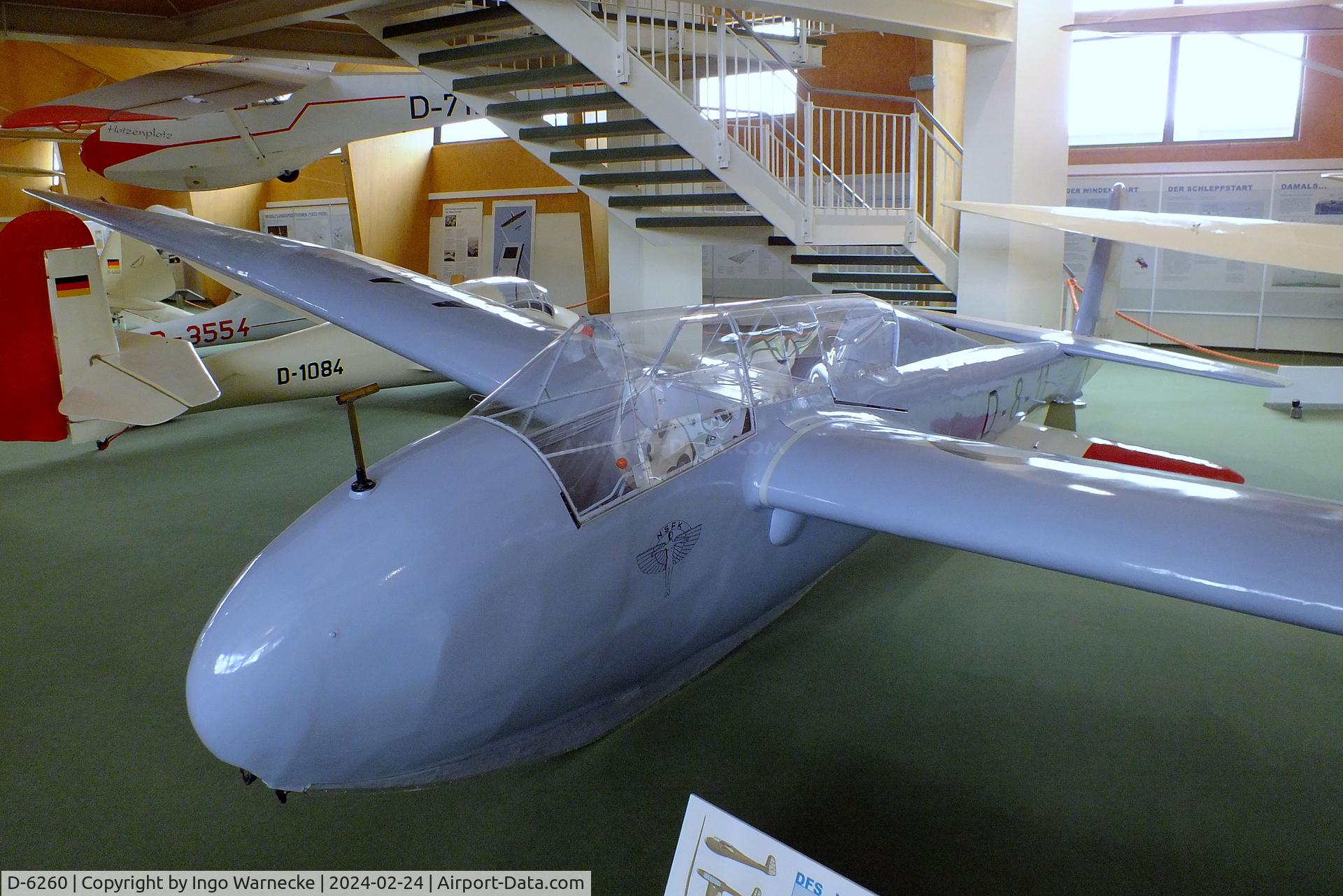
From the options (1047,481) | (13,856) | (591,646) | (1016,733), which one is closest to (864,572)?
(1016,733)

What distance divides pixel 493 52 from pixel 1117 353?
5167mm

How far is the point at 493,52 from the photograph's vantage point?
22.6ft

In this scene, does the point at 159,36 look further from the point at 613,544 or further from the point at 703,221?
the point at 613,544

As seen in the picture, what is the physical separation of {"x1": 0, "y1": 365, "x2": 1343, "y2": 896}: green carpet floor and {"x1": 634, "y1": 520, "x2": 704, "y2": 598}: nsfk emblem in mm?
737

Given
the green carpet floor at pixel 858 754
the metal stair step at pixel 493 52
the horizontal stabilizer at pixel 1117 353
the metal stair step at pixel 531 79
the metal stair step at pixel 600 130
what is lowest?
the green carpet floor at pixel 858 754

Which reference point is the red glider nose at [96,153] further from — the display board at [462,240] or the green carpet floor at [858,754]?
the display board at [462,240]

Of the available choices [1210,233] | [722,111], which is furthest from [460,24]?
[1210,233]

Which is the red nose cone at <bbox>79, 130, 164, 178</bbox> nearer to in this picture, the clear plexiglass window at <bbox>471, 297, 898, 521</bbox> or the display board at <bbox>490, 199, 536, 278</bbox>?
the display board at <bbox>490, 199, 536, 278</bbox>

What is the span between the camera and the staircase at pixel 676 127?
645 cm

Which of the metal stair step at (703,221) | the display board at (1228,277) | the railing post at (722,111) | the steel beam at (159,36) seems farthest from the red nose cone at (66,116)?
the display board at (1228,277)

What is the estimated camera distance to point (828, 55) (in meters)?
12.2

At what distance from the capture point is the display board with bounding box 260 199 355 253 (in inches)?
745

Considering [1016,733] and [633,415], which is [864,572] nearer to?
[1016,733]

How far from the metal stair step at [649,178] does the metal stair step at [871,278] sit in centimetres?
191
